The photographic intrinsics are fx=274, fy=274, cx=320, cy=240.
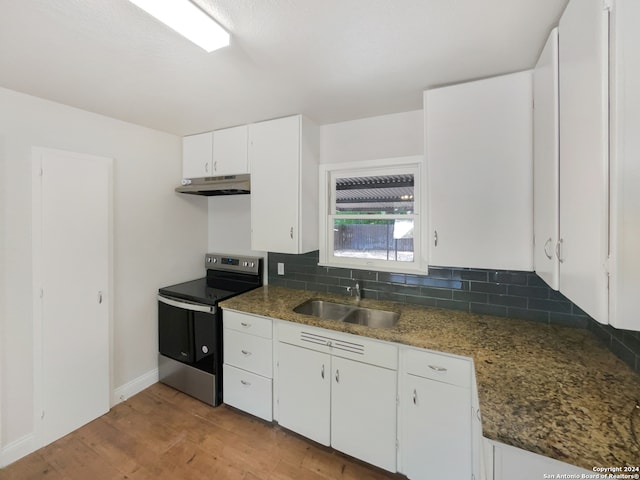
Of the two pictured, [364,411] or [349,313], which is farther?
[349,313]

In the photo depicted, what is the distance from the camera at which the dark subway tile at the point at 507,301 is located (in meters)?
1.80

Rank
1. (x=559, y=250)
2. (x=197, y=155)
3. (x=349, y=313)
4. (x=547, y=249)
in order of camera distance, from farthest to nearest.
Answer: (x=197, y=155)
(x=349, y=313)
(x=547, y=249)
(x=559, y=250)

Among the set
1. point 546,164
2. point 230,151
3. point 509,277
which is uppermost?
point 230,151

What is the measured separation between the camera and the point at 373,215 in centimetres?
232

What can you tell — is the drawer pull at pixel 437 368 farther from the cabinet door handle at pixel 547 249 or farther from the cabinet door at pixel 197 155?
the cabinet door at pixel 197 155

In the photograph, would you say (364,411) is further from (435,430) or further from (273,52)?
(273,52)

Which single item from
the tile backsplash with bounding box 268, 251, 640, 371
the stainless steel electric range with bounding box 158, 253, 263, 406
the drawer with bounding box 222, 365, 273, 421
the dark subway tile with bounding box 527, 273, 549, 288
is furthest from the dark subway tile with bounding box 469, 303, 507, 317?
the stainless steel electric range with bounding box 158, 253, 263, 406

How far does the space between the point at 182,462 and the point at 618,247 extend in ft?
7.98

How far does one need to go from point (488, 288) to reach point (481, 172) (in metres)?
0.83

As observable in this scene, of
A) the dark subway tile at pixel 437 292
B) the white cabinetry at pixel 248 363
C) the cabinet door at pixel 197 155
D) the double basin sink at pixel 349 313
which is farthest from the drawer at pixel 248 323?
the cabinet door at pixel 197 155

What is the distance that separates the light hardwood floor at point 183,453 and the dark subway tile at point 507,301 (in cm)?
124

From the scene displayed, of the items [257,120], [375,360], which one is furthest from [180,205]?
[375,360]

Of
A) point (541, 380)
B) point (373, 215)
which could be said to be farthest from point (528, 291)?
point (373, 215)

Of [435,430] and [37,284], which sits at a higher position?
[37,284]
